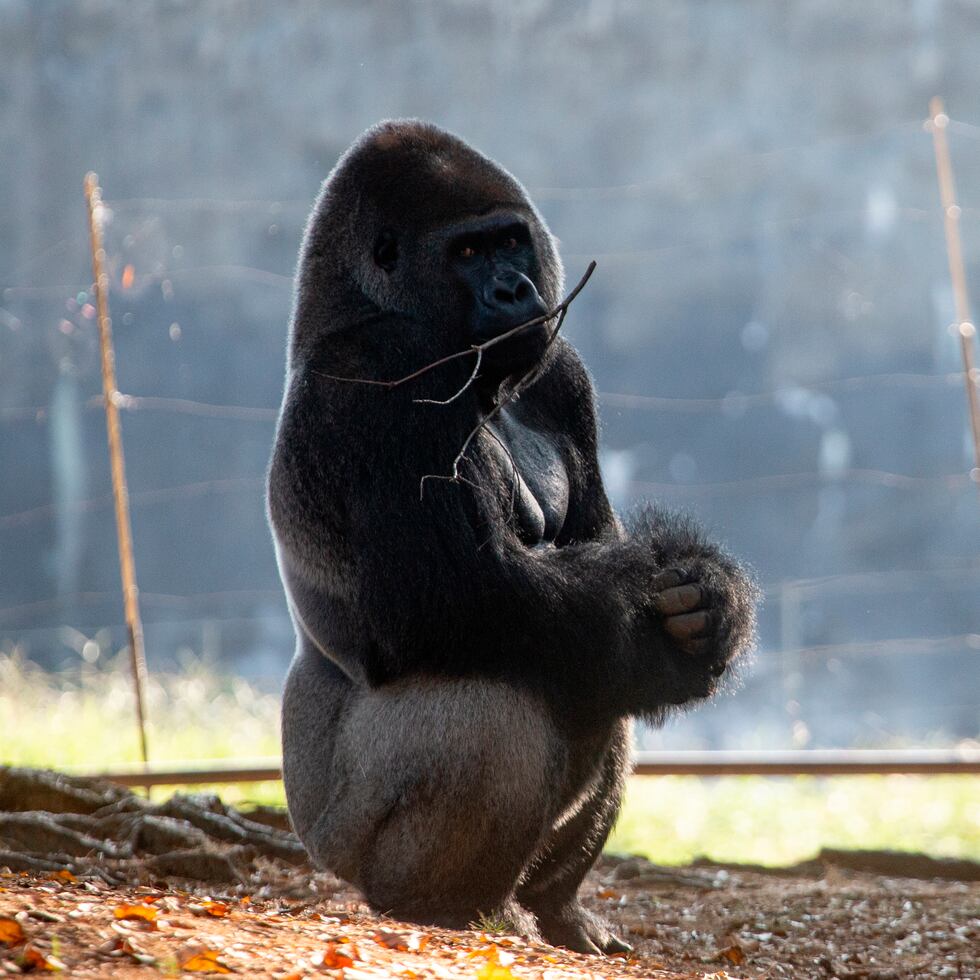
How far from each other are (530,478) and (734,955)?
1362 mm

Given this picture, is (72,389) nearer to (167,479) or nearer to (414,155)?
(167,479)

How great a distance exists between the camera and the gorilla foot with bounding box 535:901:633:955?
3182 mm

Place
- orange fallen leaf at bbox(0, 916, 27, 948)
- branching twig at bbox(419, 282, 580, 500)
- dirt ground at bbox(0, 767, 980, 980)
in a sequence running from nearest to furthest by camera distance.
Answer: orange fallen leaf at bbox(0, 916, 27, 948) → dirt ground at bbox(0, 767, 980, 980) → branching twig at bbox(419, 282, 580, 500)

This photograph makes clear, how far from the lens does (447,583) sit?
273cm

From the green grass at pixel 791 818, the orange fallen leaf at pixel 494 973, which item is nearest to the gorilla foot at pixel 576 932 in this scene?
the orange fallen leaf at pixel 494 973

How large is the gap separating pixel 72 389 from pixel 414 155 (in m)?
8.16

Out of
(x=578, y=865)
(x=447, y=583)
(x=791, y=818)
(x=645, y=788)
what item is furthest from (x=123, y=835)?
(x=791, y=818)

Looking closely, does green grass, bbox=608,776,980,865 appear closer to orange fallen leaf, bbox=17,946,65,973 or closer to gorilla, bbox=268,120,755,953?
gorilla, bbox=268,120,755,953

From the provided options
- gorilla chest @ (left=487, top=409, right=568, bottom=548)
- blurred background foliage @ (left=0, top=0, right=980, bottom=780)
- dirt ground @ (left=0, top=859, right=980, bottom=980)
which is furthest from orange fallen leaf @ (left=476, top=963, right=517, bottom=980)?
blurred background foliage @ (left=0, top=0, right=980, bottom=780)

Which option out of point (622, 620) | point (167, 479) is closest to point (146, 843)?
point (622, 620)

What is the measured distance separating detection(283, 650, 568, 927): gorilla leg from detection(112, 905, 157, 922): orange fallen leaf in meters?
0.77

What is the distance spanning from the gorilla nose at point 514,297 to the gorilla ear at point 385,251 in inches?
11.7

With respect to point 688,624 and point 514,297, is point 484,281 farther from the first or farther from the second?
point 688,624

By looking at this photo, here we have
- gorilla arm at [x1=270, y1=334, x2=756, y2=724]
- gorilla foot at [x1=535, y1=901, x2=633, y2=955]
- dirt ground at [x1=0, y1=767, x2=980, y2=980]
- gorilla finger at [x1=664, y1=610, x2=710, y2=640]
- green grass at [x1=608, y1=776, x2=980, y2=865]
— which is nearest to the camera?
dirt ground at [x1=0, y1=767, x2=980, y2=980]
